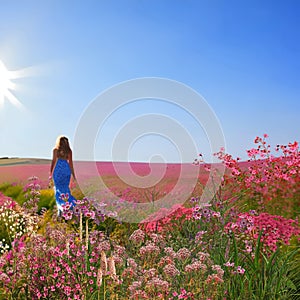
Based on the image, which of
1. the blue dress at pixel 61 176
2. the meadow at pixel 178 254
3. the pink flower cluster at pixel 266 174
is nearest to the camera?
the meadow at pixel 178 254

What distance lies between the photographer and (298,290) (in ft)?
15.0

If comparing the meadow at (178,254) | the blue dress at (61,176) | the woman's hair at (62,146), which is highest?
the woman's hair at (62,146)

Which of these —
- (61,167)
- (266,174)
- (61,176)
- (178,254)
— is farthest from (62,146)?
(178,254)

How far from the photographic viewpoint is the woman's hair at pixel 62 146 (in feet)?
31.4

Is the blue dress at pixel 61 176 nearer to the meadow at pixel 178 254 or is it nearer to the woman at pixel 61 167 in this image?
the woman at pixel 61 167

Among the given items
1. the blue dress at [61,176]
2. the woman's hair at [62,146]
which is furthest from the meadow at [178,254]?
the woman's hair at [62,146]

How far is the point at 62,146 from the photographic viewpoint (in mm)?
9672

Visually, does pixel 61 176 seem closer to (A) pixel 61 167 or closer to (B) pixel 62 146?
(A) pixel 61 167

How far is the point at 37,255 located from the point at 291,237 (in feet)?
9.82

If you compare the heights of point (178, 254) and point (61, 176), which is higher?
point (61, 176)

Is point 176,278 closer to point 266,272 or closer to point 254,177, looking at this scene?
point 266,272

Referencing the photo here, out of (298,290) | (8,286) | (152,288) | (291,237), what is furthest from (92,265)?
(291,237)

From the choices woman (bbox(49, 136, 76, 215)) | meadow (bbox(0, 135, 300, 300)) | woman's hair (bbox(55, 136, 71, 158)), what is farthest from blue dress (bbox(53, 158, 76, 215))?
meadow (bbox(0, 135, 300, 300))

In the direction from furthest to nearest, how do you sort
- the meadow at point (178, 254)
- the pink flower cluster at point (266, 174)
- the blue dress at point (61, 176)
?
the blue dress at point (61, 176), the pink flower cluster at point (266, 174), the meadow at point (178, 254)
